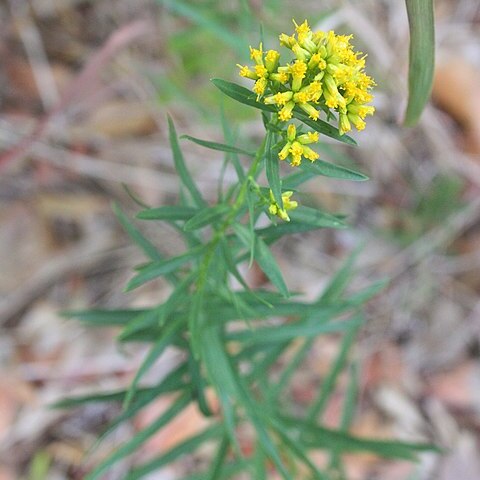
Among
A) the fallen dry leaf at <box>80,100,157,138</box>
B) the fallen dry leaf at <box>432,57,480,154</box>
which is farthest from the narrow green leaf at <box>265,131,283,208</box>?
the fallen dry leaf at <box>432,57,480,154</box>

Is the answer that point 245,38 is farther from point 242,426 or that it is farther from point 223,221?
point 242,426

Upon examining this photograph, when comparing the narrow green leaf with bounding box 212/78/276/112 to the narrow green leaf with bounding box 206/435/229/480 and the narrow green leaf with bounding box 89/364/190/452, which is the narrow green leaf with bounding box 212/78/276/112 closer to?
the narrow green leaf with bounding box 89/364/190/452

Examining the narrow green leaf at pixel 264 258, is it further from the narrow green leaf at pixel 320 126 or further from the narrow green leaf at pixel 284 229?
the narrow green leaf at pixel 320 126

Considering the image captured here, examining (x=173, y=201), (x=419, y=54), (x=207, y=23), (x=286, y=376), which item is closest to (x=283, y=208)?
(x=419, y=54)

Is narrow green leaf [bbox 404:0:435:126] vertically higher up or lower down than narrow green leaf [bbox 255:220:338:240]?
higher up

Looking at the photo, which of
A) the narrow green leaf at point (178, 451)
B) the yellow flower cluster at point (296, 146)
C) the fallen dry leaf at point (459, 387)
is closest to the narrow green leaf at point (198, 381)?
the narrow green leaf at point (178, 451)

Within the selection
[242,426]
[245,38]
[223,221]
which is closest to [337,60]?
[223,221]

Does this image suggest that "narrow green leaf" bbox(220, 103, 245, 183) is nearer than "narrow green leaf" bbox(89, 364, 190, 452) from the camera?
Yes
